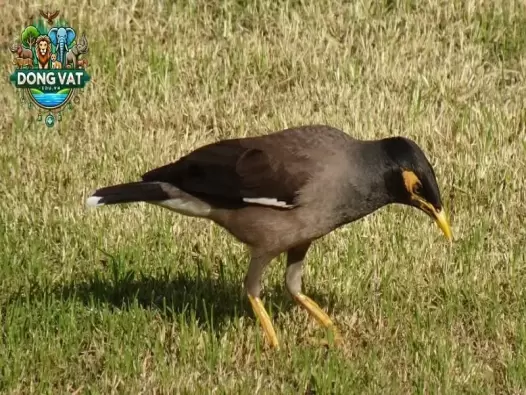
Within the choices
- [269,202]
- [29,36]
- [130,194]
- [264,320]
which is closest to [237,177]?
[269,202]

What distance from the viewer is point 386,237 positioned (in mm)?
7520

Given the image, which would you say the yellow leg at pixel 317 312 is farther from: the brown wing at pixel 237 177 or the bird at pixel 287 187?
the brown wing at pixel 237 177

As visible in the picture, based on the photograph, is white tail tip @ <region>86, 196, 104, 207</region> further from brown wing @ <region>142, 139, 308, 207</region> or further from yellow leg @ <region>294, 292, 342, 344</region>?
yellow leg @ <region>294, 292, 342, 344</region>

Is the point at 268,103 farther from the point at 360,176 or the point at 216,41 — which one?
the point at 360,176

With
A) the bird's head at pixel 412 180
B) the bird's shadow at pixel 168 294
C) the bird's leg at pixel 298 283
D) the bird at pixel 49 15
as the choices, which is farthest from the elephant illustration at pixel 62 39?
the bird's head at pixel 412 180

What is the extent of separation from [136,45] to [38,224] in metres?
2.74

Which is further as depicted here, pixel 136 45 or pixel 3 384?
pixel 136 45

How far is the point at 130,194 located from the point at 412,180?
61.2 inches

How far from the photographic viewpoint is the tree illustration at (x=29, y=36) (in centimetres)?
988

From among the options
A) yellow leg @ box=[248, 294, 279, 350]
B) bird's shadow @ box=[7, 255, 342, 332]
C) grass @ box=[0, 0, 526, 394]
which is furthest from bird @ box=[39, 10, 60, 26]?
yellow leg @ box=[248, 294, 279, 350]

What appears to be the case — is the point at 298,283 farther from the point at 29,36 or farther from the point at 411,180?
the point at 29,36

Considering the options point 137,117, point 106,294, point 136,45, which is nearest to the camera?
point 106,294

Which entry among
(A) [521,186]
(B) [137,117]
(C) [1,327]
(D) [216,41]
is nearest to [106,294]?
(C) [1,327]

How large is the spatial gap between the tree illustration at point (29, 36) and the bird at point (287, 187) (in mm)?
3747
